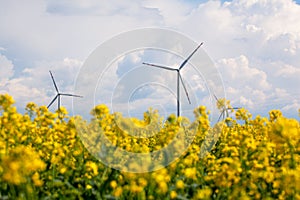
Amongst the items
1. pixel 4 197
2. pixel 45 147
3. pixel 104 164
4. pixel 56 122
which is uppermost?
pixel 56 122

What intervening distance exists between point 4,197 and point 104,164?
5.88 ft

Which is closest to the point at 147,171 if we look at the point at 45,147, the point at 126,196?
the point at 126,196

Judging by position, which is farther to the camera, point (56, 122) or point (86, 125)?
point (56, 122)

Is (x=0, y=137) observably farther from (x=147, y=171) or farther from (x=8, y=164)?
(x=147, y=171)

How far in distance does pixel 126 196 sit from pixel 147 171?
33.7 inches

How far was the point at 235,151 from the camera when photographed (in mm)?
7668

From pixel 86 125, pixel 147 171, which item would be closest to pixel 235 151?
pixel 147 171

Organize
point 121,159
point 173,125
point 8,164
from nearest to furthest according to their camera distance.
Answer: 1. point 8,164
2. point 121,159
3. point 173,125

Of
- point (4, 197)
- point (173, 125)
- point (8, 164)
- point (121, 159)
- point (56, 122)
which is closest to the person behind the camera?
point (8, 164)

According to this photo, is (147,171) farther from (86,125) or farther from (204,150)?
(204,150)

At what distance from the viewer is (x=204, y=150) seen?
990 centimetres

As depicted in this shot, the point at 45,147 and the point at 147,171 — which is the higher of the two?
the point at 45,147

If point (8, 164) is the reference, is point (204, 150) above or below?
above

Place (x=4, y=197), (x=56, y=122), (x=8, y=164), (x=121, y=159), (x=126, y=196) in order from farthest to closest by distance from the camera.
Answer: (x=56, y=122)
(x=121, y=159)
(x=126, y=196)
(x=4, y=197)
(x=8, y=164)
